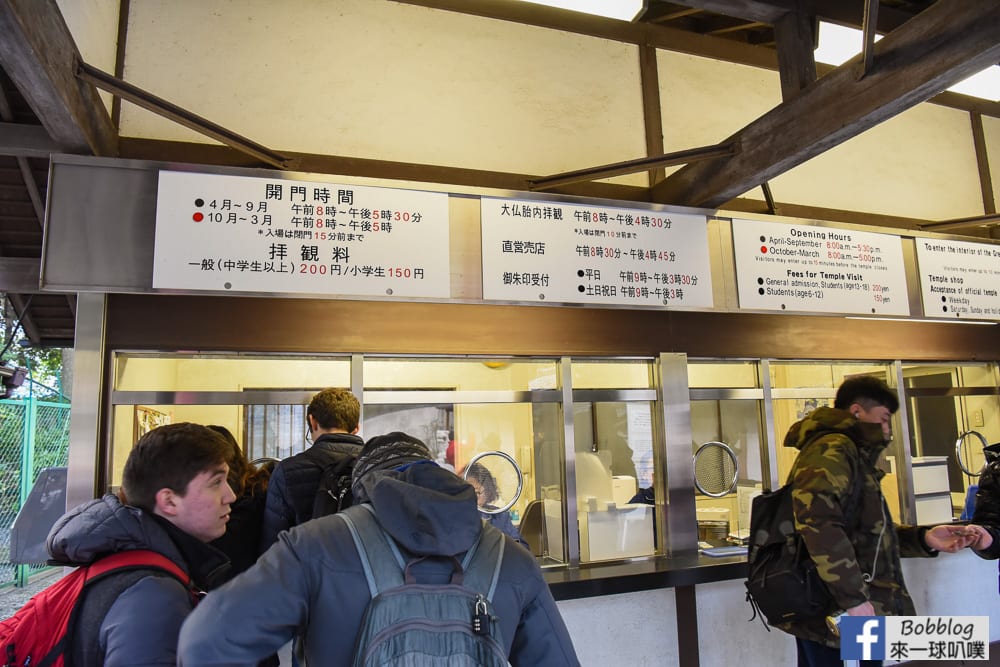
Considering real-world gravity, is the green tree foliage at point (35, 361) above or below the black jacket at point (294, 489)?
above

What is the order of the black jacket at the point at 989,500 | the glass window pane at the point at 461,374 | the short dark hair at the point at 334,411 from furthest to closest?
the glass window pane at the point at 461,374
the black jacket at the point at 989,500
the short dark hair at the point at 334,411

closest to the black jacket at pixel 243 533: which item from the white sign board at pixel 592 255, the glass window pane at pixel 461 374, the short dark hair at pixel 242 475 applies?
the short dark hair at pixel 242 475

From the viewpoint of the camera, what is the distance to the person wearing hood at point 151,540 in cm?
109

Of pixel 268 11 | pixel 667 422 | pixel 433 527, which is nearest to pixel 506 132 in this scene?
pixel 268 11

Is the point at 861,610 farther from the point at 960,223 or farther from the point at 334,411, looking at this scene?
the point at 960,223

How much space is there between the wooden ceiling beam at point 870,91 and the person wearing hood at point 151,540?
2371mm

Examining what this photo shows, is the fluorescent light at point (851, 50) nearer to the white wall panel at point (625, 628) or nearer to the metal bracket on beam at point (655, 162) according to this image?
the metal bracket on beam at point (655, 162)

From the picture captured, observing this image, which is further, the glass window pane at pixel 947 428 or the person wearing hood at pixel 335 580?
the glass window pane at pixel 947 428

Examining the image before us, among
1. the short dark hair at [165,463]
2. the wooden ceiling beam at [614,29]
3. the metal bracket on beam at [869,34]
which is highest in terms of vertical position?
the wooden ceiling beam at [614,29]

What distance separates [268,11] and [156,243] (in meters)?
1.26

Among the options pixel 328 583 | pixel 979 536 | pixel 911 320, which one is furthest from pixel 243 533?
pixel 911 320

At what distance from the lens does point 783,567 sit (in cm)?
230

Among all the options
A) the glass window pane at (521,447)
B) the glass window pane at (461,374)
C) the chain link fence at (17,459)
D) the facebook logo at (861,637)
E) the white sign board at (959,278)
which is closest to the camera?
the facebook logo at (861,637)

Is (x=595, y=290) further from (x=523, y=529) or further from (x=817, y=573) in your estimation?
(x=817, y=573)
